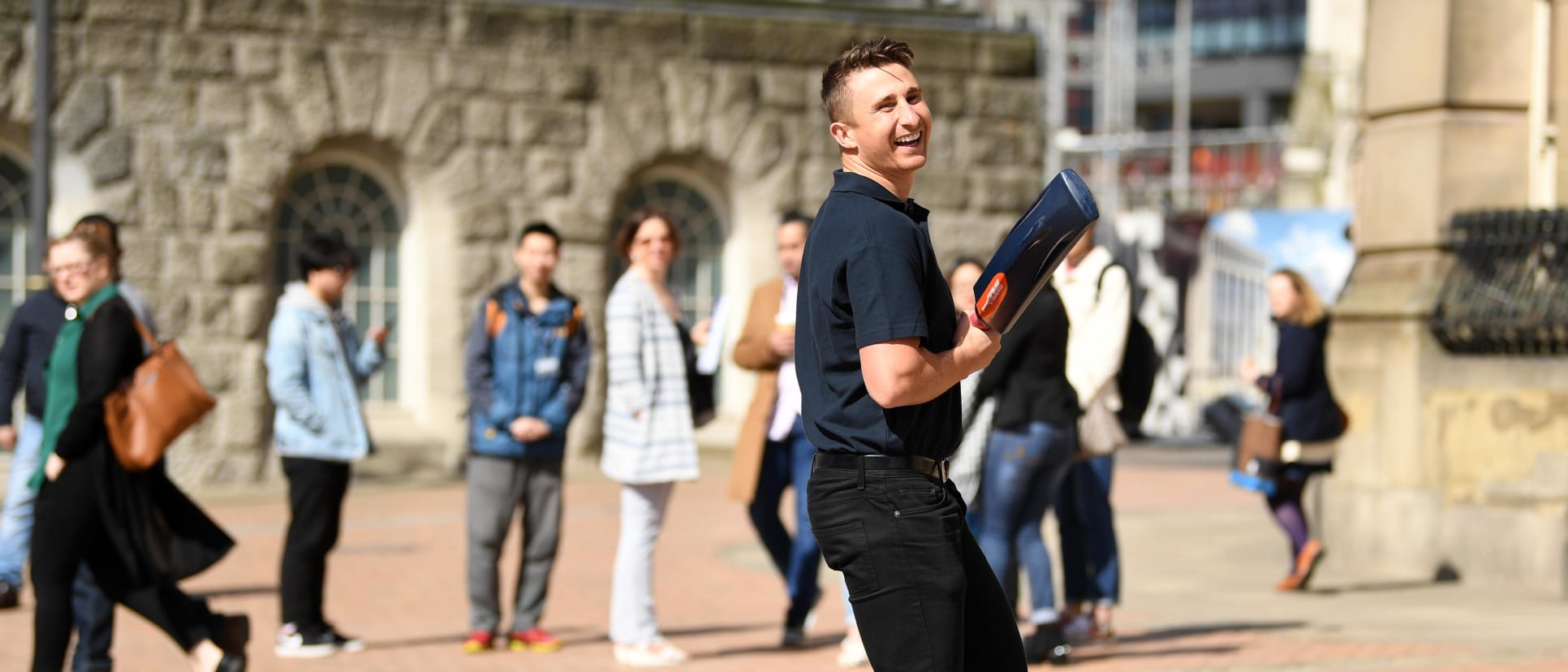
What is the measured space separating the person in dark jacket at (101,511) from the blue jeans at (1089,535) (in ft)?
10.7

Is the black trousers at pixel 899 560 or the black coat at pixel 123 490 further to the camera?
the black coat at pixel 123 490

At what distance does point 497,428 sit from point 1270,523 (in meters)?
6.60

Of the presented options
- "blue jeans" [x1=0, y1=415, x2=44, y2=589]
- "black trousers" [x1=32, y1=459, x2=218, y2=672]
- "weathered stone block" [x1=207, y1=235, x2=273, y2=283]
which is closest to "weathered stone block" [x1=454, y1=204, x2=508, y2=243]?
"weathered stone block" [x1=207, y1=235, x2=273, y2=283]

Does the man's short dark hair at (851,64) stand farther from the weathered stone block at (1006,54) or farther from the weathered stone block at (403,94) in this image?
the weathered stone block at (1006,54)

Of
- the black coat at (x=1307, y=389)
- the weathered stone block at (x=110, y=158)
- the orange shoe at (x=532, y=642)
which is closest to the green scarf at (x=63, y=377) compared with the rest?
the orange shoe at (x=532, y=642)

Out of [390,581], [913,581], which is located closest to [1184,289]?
[390,581]

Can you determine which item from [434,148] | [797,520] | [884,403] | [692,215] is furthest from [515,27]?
[884,403]

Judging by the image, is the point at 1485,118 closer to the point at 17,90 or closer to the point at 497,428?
the point at 497,428

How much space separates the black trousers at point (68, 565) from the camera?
6355 millimetres

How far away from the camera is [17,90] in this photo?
1361 cm

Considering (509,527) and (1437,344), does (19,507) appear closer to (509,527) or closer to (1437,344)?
(509,527)

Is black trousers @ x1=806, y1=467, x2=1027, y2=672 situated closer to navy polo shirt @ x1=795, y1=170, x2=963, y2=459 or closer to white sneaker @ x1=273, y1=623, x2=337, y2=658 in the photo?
navy polo shirt @ x1=795, y1=170, x2=963, y2=459

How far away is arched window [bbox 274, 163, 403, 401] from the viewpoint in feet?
48.2

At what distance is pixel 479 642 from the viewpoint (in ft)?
25.9
